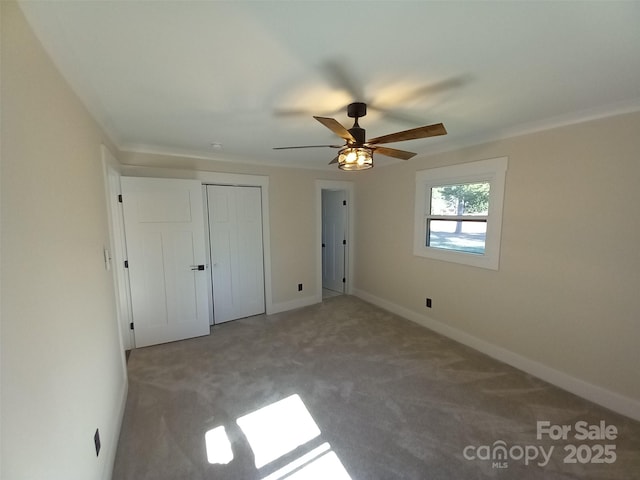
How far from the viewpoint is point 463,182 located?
307 centimetres

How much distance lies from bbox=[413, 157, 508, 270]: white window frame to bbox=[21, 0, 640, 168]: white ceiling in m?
0.56

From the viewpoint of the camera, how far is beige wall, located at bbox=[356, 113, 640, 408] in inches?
79.5

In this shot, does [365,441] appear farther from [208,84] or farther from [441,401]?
[208,84]

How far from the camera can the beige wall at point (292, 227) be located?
13.0ft

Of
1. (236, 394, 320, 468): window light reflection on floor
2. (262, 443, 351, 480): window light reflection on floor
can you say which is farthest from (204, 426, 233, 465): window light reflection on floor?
(262, 443, 351, 480): window light reflection on floor

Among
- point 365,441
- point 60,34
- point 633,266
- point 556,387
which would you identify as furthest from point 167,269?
point 633,266

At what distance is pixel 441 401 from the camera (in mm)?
2201

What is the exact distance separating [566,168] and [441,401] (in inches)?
88.3

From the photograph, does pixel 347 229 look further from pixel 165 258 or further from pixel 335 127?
pixel 335 127

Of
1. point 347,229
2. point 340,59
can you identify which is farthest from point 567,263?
point 347,229

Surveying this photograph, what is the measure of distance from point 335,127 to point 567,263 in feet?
7.66

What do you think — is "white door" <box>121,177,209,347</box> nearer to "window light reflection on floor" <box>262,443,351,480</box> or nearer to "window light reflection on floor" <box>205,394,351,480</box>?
"window light reflection on floor" <box>205,394,351,480</box>

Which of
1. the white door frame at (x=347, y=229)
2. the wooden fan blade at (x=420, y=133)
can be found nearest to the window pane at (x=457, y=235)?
the white door frame at (x=347, y=229)

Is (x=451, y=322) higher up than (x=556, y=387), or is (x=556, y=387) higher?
(x=451, y=322)
